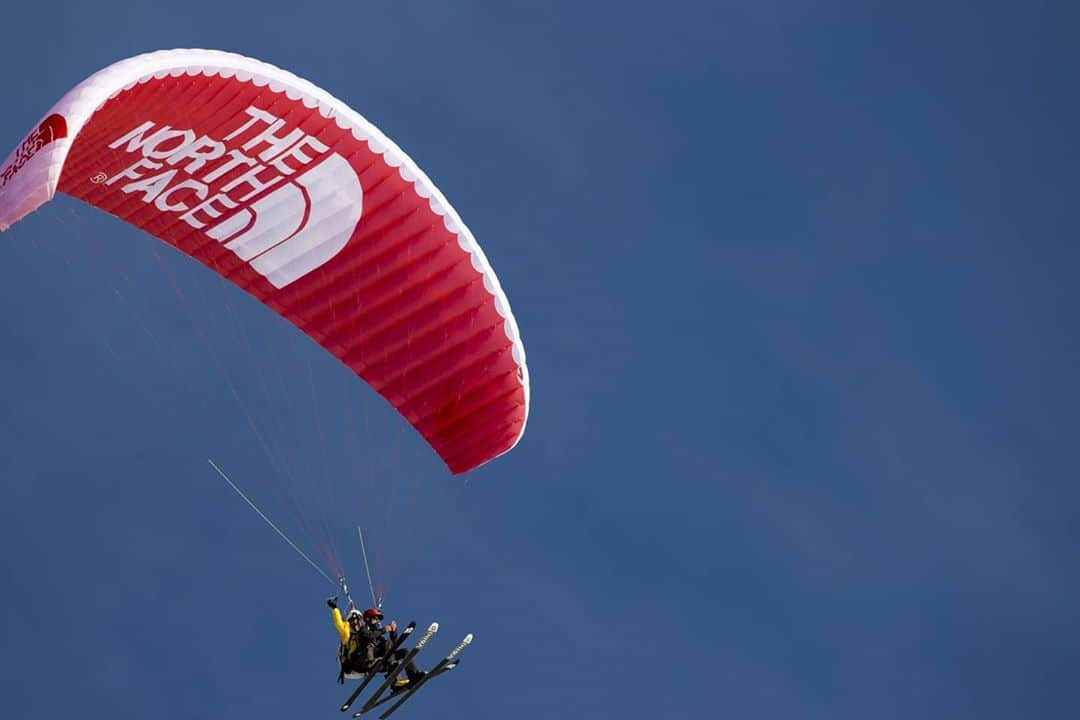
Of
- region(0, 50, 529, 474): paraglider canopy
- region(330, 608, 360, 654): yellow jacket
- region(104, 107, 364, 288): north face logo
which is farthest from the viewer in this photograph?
region(104, 107, 364, 288): north face logo

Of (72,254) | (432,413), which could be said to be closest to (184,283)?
(72,254)

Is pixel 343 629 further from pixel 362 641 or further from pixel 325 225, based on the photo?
pixel 325 225

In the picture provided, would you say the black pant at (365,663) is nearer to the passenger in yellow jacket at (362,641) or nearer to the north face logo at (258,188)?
the passenger in yellow jacket at (362,641)

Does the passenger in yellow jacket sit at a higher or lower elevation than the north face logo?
lower

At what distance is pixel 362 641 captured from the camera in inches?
775

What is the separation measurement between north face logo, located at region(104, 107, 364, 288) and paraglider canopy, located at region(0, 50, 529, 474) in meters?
0.01

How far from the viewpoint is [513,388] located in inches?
827

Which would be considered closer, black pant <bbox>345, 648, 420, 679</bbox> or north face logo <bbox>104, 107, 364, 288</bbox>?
black pant <bbox>345, 648, 420, 679</bbox>

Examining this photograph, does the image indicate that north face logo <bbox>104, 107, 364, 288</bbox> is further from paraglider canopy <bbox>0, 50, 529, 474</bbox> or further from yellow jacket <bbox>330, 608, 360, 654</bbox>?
yellow jacket <bbox>330, 608, 360, 654</bbox>

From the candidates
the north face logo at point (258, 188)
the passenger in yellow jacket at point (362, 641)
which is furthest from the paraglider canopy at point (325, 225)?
the passenger in yellow jacket at point (362, 641)

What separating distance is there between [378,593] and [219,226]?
401cm

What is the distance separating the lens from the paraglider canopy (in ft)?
65.0

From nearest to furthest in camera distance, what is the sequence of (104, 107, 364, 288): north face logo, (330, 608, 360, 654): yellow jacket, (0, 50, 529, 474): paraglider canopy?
(330, 608, 360, 654): yellow jacket → (0, 50, 529, 474): paraglider canopy → (104, 107, 364, 288): north face logo

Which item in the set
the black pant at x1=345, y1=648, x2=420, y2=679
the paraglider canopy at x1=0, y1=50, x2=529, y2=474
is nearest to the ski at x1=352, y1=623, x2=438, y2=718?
the black pant at x1=345, y1=648, x2=420, y2=679
